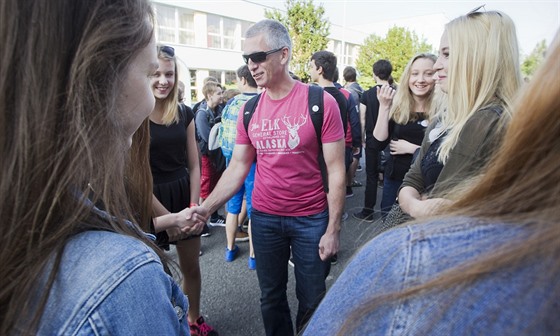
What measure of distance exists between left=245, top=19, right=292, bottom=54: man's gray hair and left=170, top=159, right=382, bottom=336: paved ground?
135cm

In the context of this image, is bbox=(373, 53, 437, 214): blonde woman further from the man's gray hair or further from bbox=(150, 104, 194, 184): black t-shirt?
bbox=(150, 104, 194, 184): black t-shirt

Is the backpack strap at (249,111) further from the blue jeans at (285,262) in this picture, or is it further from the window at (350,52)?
the window at (350,52)

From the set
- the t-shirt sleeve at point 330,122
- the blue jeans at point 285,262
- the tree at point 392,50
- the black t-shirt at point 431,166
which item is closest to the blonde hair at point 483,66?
the black t-shirt at point 431,166

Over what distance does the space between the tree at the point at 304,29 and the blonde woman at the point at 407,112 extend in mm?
14069

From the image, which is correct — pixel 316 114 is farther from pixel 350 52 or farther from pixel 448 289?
pixel 350 52

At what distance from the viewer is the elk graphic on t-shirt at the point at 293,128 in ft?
6.74

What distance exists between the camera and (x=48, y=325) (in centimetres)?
54

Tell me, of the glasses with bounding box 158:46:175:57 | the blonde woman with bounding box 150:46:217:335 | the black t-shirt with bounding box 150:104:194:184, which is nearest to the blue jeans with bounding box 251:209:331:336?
the blonde woman with bounding box 150:46:217:335

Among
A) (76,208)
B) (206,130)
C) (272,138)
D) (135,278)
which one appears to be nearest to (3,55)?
(76,208)

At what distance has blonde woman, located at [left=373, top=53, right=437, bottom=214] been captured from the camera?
313 cm

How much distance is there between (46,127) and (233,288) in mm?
2861

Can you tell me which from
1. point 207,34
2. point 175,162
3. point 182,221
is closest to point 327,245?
point 182,221

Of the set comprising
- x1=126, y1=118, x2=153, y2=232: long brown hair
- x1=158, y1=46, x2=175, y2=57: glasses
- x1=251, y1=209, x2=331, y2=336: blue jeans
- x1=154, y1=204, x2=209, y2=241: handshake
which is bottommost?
x1=251, y1=209, x2=331, y2=336: blue jeans

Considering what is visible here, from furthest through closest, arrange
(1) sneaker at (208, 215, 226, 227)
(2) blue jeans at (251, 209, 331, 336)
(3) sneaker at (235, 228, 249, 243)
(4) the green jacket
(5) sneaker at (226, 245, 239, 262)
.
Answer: (1) sneaker at (208, 215, 226, 227) → (3) sneaker at (235, 228, 249, 243) → (5) sneaker at (226, 245, 239, 262) → (2) blue jeans at (251, 209, 331, 336) → (4) the green jacket
